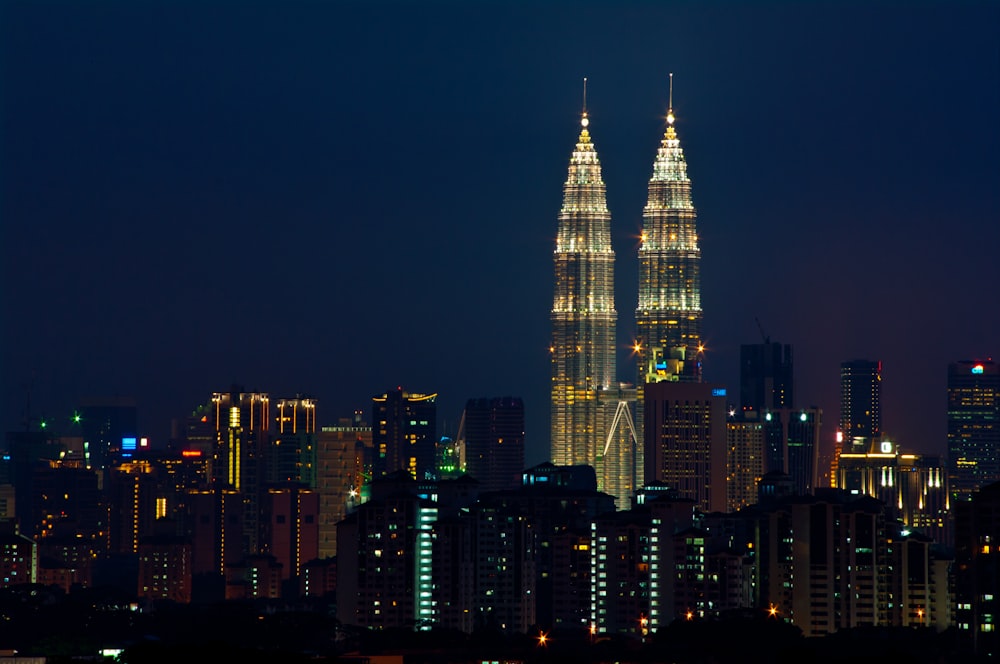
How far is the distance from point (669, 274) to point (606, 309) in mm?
2871

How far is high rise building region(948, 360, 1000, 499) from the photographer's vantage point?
4584 inches

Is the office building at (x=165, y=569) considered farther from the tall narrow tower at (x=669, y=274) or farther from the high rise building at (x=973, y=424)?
the high rise building at (x=973, y=424)

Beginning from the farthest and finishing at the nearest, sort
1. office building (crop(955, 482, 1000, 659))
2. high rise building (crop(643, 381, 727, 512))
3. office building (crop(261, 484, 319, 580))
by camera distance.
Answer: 1. high rise building (crop(643, 381, 727, 512))
2. office building (crop(261, 484, 319, 580))
3. office building (crop(955, 482, 1000, 659))

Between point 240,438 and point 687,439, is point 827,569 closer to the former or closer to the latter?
point 687,439

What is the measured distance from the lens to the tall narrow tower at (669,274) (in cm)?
11362

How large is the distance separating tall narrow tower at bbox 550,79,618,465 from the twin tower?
0.04 m

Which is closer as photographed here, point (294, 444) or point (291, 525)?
point (291, 525)

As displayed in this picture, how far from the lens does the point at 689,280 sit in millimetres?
114625

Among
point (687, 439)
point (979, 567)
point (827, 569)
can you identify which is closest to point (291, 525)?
point (687, 439)

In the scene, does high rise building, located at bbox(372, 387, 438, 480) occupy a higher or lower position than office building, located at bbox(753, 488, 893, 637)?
higher

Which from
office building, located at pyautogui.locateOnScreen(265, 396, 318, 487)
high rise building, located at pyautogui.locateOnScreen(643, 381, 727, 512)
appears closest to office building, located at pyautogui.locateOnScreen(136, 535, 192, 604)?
office building, located at pyautogui.locateOnScreen(265, 396, 318, 487)

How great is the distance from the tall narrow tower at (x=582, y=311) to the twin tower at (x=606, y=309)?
40 mm

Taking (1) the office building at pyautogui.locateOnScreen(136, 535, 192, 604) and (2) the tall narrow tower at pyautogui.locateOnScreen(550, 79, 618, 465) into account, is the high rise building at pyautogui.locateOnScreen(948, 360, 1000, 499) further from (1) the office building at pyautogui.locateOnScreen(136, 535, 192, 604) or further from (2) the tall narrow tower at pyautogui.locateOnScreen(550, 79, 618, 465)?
(1) the office building at pyautogui.locateOnScreen(136, 535, 192, 604)

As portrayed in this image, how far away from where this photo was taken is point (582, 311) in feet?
372
